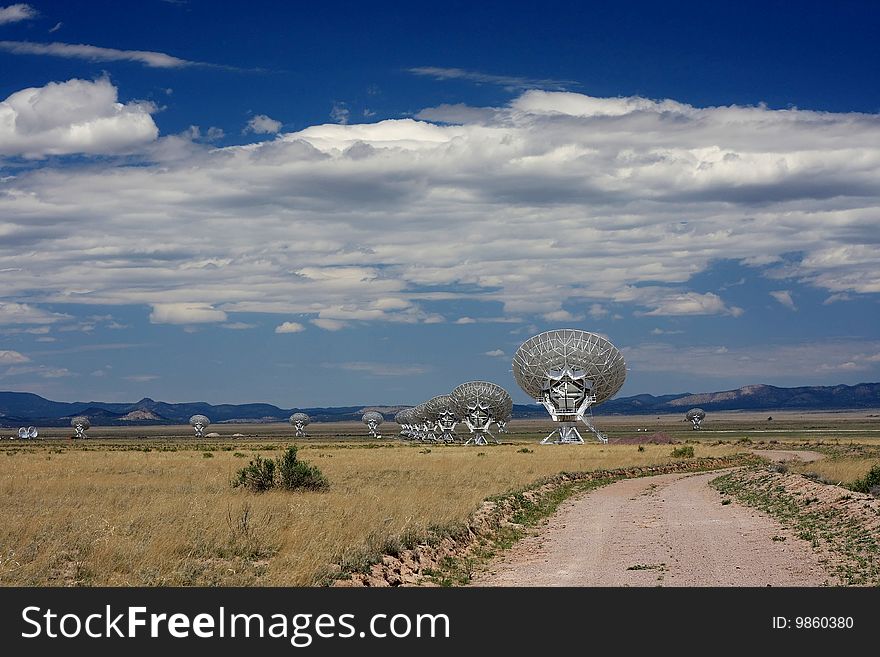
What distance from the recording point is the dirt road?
16.0 m

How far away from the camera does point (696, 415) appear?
199m

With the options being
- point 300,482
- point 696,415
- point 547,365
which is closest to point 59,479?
point 300,482

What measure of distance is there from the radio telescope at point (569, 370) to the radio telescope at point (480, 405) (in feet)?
84.9

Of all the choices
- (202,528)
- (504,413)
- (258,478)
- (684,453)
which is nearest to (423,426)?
(504,413)

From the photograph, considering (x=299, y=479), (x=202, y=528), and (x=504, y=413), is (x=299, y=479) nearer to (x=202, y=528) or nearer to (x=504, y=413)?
(x=202, y=528)

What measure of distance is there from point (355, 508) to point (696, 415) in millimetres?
182837

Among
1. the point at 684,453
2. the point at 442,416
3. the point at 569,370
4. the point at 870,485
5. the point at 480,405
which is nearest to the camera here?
the point at 870,485

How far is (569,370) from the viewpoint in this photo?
100 metres

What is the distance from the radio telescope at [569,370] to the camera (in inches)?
3888

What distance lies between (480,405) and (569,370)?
33.0m

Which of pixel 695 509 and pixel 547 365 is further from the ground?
pixel 547 365

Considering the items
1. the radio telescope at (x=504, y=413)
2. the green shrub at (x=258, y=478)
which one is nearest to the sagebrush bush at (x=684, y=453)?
the green shrub at (x=258, y=478)

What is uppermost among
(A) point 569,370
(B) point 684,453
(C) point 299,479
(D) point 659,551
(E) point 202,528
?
(A) point 569,370
